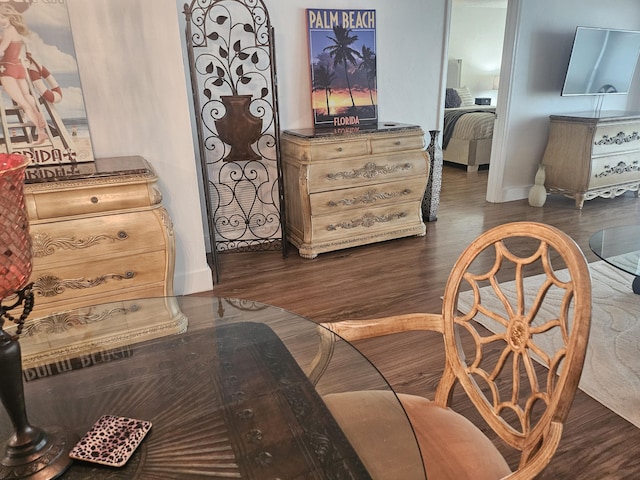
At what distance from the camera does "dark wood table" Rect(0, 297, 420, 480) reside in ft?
2.81

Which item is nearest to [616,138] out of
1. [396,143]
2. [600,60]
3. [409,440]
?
[600,60]

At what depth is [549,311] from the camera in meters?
2.54

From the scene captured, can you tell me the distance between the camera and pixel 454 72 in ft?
28.7

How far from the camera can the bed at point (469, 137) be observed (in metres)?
6.07

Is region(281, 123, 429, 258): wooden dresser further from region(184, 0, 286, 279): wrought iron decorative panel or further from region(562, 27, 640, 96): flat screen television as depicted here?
region(562, 27, 640, 96): flat screen television

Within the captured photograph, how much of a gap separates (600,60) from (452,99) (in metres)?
3.34

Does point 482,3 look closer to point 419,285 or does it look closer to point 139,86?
point 419,285

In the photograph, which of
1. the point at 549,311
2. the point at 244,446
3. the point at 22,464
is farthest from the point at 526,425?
the point at 549,311

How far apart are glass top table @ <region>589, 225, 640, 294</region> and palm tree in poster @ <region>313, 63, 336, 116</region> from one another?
2180 millimetres

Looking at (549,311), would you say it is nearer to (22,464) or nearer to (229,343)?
(229,343)

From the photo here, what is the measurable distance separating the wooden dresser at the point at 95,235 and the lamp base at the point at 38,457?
130 centimetres

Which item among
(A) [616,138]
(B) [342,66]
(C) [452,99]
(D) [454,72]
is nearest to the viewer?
(B) [342,66]

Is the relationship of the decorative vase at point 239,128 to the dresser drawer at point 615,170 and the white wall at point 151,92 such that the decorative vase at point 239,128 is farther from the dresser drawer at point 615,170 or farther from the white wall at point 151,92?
the dresser drawer at point 615,170

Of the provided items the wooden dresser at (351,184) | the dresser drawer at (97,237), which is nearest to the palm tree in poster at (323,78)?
the wooden dresser at (351,184)
